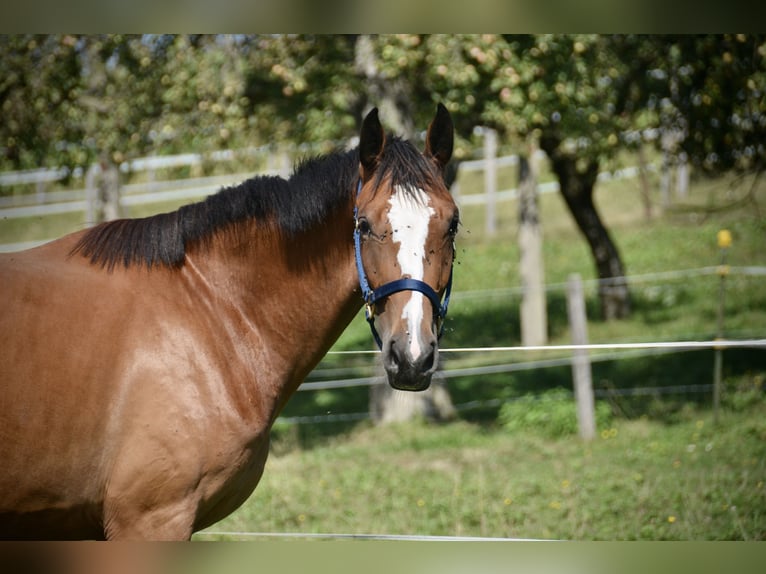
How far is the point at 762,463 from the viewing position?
19.2ft

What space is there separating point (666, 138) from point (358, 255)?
7071 mm

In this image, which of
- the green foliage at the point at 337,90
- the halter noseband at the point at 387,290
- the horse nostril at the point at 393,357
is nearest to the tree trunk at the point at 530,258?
the green foliage at the point at 337,90

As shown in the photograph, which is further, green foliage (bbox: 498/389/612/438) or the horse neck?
green foliage (bbox: 498/389/612/438)

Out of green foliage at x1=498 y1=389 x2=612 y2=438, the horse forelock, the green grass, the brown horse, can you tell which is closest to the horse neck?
the brown horse

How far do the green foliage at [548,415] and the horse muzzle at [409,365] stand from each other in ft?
16.7

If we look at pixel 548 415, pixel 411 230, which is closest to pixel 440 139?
pixel 411 230

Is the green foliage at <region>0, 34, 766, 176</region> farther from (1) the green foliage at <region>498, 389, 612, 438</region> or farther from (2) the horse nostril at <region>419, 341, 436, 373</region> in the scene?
(2) the horse nostril at <region>419, 341, 436, 373</region>

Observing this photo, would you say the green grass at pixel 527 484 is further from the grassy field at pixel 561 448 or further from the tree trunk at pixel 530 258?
the tree trunk at pixel 530 258

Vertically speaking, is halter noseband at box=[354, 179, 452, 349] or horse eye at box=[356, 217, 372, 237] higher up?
horse eye at box=[356, 217, 372, 237]

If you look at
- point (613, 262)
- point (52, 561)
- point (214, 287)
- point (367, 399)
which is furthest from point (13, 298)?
point (613, 262)

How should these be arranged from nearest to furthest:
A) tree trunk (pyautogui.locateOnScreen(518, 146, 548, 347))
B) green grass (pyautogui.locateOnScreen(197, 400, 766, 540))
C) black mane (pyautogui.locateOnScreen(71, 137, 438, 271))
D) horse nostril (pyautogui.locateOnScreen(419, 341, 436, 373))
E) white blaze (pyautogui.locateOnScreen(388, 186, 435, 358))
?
horse nostril (pyautogui.locateOnScreen(419, 341, 436, 373)), white blaze (pyautogui.locateOnScreen(388, 186, 435, 358)), black mane (pyautogui.locateOnScreen(71, 137, 438, 271)), green grass (pyautogui.locateOnScreen(197, 400, 766, 540)), tree trunk (pyautogui.locateOnScreen(518, 146, 548, 347))

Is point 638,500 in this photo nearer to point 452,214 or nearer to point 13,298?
point 452,214

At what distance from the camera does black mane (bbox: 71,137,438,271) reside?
9.09 feet

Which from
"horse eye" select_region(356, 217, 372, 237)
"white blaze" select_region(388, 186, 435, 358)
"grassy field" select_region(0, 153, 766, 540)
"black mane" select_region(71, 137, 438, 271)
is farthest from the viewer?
"grassy field" select_region(0, 153, 766, 540)
